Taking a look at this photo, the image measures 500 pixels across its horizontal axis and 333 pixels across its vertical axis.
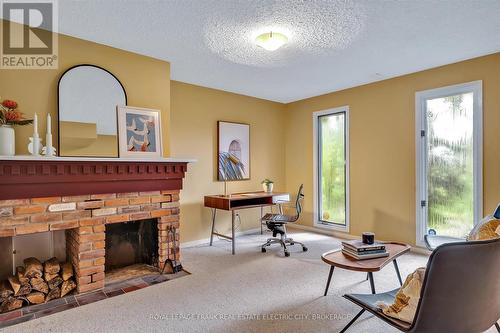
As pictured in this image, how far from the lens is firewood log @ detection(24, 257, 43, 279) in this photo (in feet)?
8.22

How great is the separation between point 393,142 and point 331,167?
3.82 feet

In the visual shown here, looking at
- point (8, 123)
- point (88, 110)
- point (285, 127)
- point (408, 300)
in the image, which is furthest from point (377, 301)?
point (285, 127)

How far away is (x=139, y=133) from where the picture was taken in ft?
10.3

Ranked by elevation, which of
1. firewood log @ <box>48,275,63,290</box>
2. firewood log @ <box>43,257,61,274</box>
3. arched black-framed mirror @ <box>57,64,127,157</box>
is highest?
arched black-framed mirror @ <box>57,64,127,157</box>

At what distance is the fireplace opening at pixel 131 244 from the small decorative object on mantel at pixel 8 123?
1.22m

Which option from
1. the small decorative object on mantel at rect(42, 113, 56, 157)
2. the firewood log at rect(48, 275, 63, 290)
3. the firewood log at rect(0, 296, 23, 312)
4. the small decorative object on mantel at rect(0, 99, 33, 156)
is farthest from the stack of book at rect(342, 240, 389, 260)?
the small decorative object on mantel at rect(0, 99, 33, 156)

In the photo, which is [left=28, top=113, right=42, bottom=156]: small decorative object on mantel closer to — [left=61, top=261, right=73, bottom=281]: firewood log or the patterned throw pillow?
[left=61, top=261, right=73, bottom=281]: firewood log

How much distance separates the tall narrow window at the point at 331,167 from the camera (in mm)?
4848

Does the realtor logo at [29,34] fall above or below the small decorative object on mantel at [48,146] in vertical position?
above

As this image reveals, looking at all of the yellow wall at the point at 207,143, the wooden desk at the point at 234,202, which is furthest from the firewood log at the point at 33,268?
the wooden desk at the point at 234,202

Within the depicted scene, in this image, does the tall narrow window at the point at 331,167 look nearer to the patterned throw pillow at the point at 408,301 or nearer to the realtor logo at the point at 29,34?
the patterned throw pillow at the point at 408,301

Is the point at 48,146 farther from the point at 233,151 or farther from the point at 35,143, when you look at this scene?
the point at 233,151

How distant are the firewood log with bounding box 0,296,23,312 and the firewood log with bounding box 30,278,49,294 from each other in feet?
0.44

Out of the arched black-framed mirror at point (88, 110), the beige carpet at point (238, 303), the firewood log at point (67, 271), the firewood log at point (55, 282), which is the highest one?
the arched black-framed mirror at point (88, 110)
